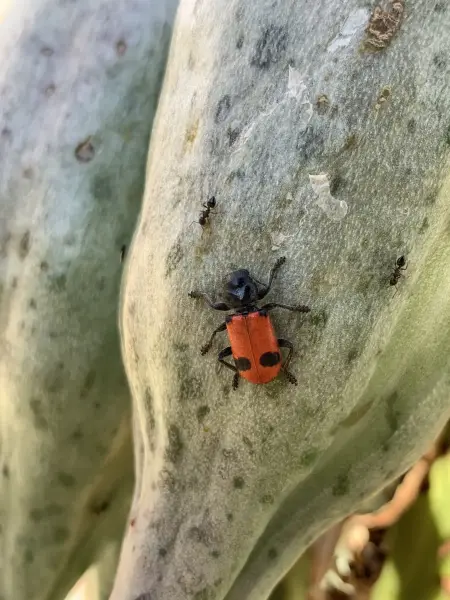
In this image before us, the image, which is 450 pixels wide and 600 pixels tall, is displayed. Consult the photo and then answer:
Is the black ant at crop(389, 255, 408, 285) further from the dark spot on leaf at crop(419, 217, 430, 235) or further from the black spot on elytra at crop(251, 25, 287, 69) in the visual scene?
the black spot on elytra at crop(251, 25, 287, 69)

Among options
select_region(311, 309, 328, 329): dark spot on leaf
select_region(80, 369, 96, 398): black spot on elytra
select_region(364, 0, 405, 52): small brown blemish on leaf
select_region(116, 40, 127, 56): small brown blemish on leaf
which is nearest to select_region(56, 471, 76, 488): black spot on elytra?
select_region(80, 369, 96, 398): black spot on elytra

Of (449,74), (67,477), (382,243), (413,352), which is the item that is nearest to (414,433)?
(413,352)

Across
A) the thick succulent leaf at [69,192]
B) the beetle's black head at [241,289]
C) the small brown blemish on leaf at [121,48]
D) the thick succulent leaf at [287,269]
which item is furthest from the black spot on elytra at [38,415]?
the small brown blemish on leaf at [121,48]

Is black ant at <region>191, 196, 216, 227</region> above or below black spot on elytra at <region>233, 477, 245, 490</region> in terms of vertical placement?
above

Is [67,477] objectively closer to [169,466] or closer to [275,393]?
[169,466]

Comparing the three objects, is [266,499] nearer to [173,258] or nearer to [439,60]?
[173,258]

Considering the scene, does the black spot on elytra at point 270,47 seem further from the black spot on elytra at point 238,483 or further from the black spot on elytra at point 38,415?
the black spot on elytra at point 38,415
